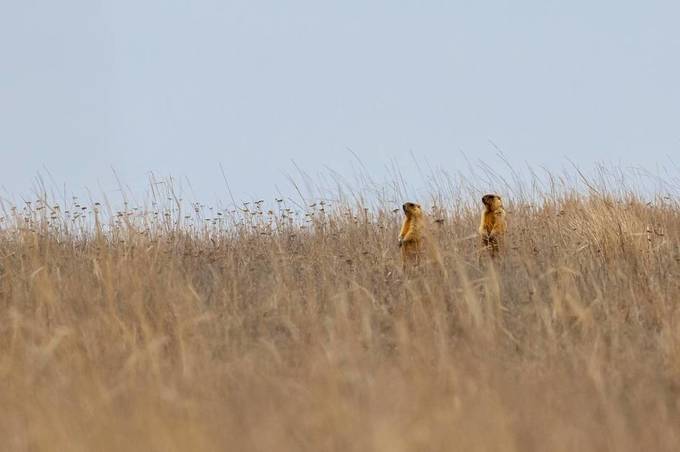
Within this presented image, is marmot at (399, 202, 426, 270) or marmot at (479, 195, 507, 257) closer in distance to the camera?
marmot at (399, 202, 426, 270)

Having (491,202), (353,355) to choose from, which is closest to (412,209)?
(491,202)

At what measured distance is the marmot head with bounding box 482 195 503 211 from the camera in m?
7.71

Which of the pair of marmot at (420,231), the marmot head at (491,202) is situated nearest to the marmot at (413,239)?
the pair of marmot at (420,231)

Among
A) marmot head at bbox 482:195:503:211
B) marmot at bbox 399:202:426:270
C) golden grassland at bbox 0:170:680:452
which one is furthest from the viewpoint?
marmot head at bbox 482:195:503:211

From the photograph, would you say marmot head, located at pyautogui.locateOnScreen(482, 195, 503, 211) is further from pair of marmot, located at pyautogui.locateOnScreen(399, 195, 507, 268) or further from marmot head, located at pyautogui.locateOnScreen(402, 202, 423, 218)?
marmot head, located at pyautogui.locateOnScreen(402, 202, 423, 218)

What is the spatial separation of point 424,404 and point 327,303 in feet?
9.13

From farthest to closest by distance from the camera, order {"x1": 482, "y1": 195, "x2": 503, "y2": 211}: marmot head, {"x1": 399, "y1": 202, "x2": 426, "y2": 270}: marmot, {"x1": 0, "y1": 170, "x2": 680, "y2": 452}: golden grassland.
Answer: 1. {"x1": 482, "y1": 195, "x2": 503, "y2": 211}: marmot head
2. {"x1": 399, "y1": 202, "x2": 426, "y2": 270}: marmot
3. {"x1": 0, "y1": 170, "x2": 680, "y2": 452}: golden grassland

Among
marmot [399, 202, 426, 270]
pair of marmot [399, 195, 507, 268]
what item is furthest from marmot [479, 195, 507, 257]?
marmot [399, 202, 426, 270]

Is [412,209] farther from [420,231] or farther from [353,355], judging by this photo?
[353,355]

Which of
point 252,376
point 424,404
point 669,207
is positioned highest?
point 669,207

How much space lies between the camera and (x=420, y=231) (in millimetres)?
7344

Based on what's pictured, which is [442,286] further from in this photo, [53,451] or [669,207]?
[669,207]

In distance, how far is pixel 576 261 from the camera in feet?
24.9

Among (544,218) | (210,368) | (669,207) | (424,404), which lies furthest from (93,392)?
(669,207)
